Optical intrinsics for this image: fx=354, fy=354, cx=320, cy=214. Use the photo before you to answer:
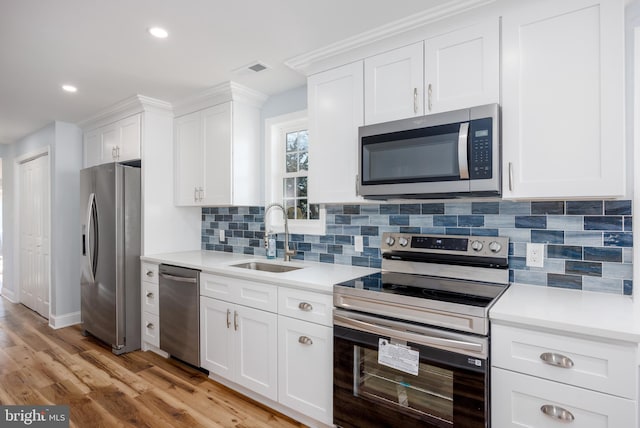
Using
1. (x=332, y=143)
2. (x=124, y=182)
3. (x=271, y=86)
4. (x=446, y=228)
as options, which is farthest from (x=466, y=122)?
(x=124, y=182)

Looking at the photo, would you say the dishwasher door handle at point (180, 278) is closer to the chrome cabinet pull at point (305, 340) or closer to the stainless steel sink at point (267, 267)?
the stainless steel sink at point (267, 267)

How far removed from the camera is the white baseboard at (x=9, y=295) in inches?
209

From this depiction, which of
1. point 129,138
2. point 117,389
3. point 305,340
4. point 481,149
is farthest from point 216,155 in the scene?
point 481,149

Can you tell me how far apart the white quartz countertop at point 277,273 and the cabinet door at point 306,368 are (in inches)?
9.5

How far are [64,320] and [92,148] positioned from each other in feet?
6.65

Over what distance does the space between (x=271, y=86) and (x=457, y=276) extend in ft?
6.94

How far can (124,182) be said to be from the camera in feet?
10.7

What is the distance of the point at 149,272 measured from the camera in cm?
328

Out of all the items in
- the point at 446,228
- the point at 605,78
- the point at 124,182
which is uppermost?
the point at 605,78

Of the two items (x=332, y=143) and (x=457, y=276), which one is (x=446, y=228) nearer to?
(x=457, y=276)

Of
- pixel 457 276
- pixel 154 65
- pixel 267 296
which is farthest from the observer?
pixel 154 65

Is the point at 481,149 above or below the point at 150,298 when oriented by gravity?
above

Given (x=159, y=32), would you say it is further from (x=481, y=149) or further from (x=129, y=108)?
(x=481, y=149)

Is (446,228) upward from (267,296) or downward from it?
upward
